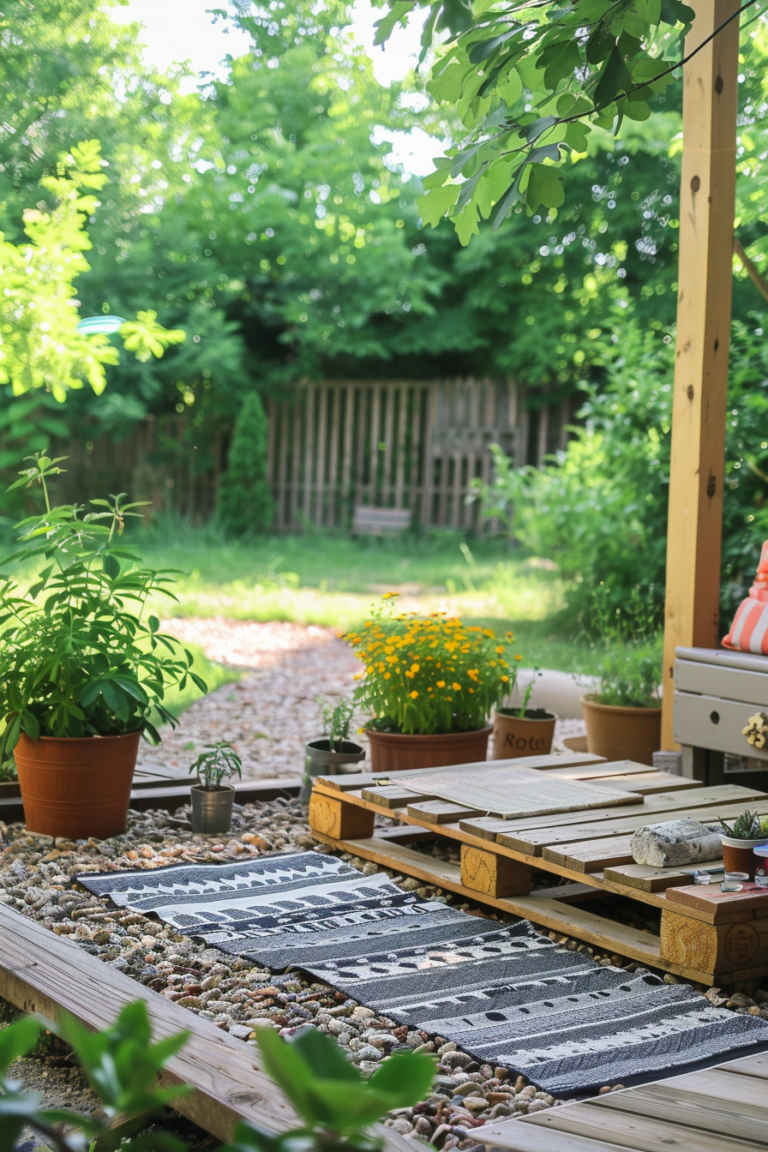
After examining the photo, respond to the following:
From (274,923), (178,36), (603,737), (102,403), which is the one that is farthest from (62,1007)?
(102,403)

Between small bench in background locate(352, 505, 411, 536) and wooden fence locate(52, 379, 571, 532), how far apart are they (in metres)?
0.17

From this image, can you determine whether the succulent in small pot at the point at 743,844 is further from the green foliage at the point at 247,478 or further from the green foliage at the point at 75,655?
the green foliage at the point at 247,478

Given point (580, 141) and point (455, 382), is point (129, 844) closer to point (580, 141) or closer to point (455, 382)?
point (580, 141)

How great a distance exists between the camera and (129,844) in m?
3.49

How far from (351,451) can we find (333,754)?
9931 mm

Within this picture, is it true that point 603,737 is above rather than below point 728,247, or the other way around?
below

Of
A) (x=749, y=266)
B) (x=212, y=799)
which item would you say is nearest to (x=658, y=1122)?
(x=212, y=799)

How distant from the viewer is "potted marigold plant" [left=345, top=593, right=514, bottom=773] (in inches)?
154

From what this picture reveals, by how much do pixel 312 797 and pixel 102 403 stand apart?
8.75 metres

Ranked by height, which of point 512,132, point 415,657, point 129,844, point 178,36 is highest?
point 178,36

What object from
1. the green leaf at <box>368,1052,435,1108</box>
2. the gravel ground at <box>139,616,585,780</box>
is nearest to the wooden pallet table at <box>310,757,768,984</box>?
the gravel ground at <box>139,616,585,780</box>

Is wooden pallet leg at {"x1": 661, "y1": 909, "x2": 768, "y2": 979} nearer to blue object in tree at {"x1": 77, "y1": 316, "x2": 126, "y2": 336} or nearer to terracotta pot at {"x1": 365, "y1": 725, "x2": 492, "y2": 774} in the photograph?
terracotta pot at {"x1": 365, "y1": 725, "x2": 492, "y2": 774}

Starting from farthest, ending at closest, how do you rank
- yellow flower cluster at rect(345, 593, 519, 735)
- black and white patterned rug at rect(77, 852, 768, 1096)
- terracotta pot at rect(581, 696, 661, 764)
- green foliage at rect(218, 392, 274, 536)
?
green foliage at rect(218, 392, 274, 536)
terracotta pot at rect(581, 696, 661, 764)
yellow flower cluster at rect(345, 593, 519, 735)
black and white patterned rug at rect(77, 852, 768, 1096)

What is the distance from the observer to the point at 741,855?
2.57 m
